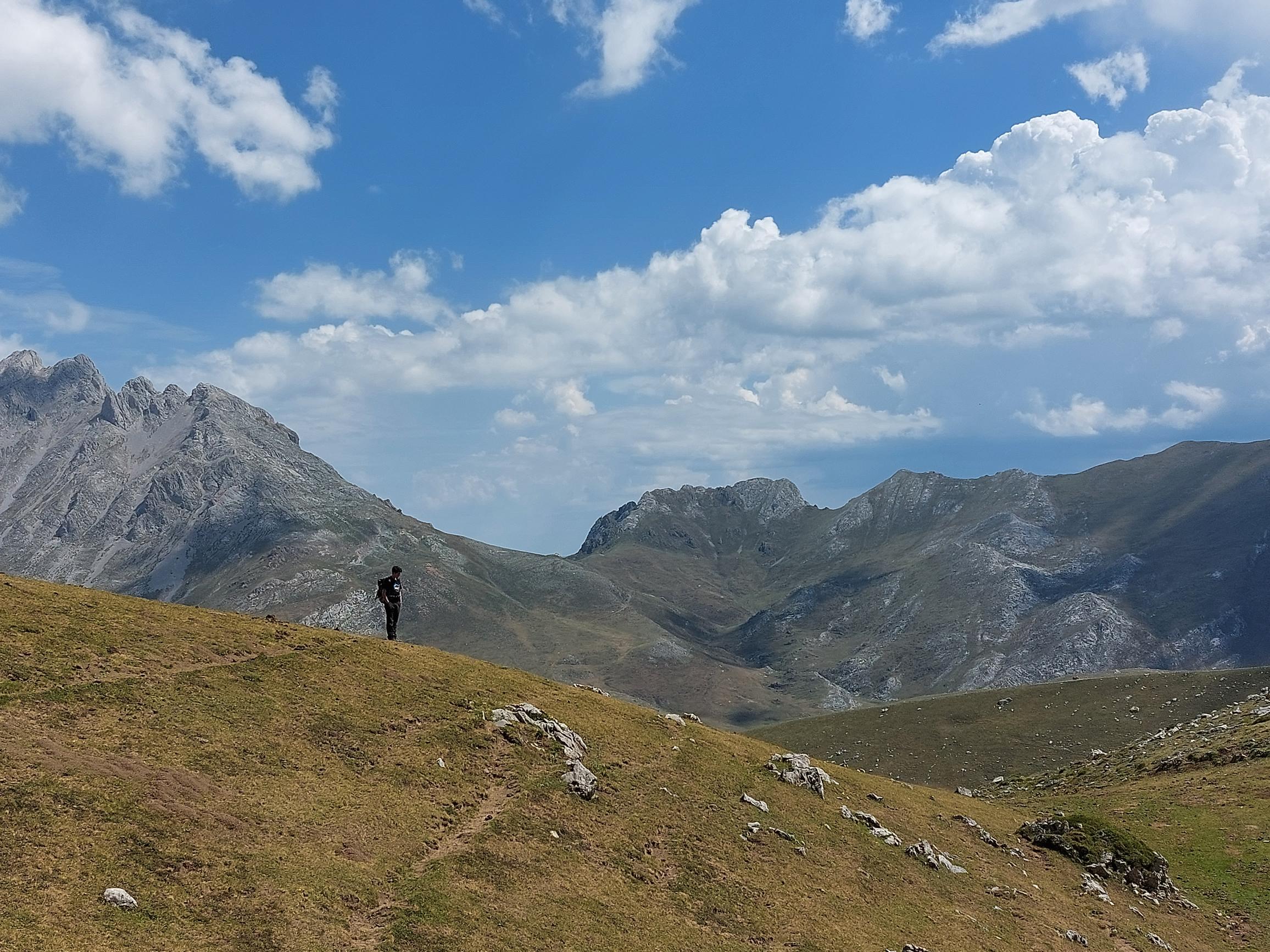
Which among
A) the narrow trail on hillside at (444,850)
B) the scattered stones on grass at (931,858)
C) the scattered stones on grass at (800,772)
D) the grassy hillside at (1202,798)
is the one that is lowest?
the grassy hillside at (1202,798)

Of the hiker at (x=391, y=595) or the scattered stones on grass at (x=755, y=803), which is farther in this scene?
the hiker at (x=391, y=595)

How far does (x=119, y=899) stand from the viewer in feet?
73.9

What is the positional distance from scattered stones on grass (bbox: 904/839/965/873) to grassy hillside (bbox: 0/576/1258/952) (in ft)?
2.15

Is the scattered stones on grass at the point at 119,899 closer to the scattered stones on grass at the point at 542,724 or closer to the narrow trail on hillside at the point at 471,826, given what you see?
the narrow trail on hillside at the point at 471,826

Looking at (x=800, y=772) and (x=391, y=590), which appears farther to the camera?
(x=800, y=772)

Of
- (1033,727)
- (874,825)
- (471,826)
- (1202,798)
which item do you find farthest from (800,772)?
(1033,727)

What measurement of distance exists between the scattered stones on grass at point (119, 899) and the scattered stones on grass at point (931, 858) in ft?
136

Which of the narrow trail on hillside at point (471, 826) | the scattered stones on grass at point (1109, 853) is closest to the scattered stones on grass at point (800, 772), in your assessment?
the scattered stones on grass at point (1109, 853)

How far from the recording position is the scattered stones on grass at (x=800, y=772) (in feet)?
174

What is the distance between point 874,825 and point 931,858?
3819 mm

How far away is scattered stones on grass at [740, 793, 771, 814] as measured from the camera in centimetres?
4681

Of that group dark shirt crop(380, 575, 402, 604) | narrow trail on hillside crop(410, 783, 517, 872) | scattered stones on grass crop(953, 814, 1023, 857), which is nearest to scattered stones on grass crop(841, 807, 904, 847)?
scattered stones on grass crop(953, 814, 1023, 857)

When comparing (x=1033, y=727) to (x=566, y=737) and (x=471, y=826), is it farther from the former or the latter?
(x=471, y=826)

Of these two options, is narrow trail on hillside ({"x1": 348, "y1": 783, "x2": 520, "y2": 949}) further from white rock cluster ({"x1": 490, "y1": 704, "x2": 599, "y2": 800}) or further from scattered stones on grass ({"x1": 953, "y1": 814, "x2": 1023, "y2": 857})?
scattered stones on grass ({"x1": 953, "y1": 814, "x2": 1023, "y2": 857})
